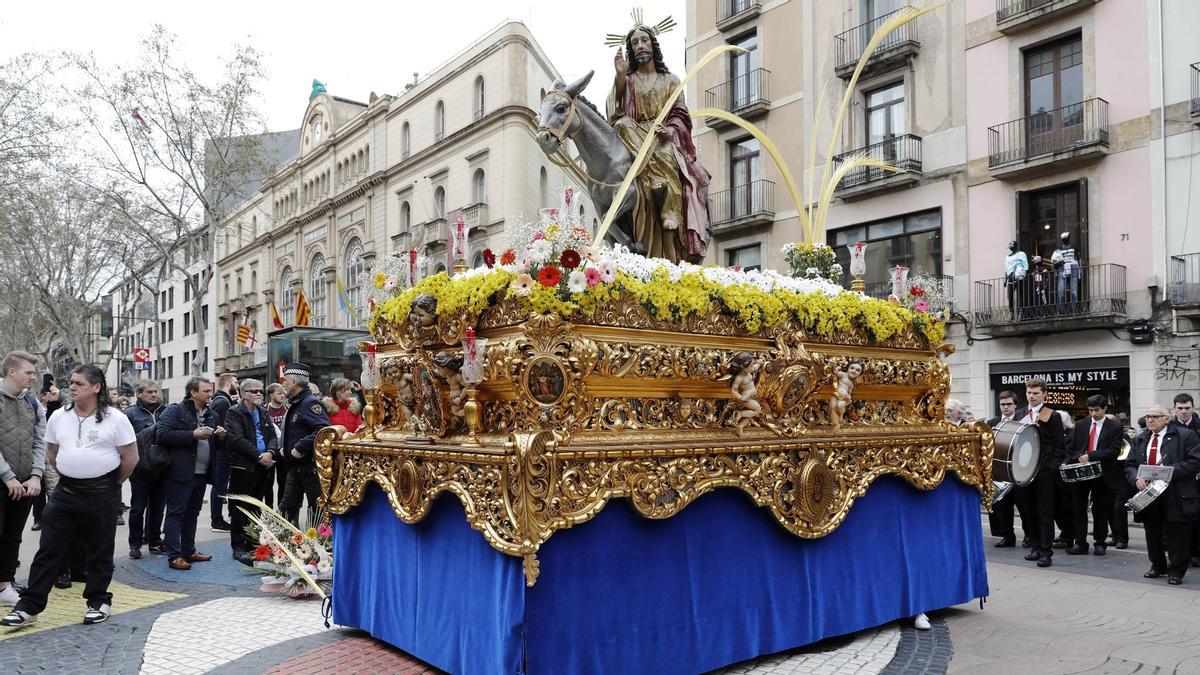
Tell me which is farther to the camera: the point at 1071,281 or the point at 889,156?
the point at 889,156

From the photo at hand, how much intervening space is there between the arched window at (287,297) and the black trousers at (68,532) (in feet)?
144

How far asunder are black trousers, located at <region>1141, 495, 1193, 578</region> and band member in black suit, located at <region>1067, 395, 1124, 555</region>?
4.09 ft

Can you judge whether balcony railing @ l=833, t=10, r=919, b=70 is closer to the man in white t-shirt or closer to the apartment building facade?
the apartment building facade

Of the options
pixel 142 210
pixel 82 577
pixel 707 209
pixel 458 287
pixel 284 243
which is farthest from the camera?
pixel 284 243

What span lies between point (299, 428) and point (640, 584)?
17.4 feet

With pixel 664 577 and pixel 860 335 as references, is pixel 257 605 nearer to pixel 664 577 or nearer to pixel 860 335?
pixel 664 577

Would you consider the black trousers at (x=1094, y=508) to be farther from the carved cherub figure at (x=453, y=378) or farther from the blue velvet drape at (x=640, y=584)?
the carved cherub figure at (x=453, y=378)

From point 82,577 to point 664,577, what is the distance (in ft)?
20.4

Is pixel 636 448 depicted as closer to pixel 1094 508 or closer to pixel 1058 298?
pixel 1094 508

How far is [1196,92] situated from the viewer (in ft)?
53.6

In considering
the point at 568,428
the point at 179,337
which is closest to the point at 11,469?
the point at 568,428

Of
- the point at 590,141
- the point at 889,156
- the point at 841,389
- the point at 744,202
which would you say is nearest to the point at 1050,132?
the point at 889,156

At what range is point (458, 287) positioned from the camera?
516 centimetres

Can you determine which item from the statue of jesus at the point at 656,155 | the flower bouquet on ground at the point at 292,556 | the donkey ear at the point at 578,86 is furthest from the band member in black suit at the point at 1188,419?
the flower bouquet on ground at the point at 292,556
